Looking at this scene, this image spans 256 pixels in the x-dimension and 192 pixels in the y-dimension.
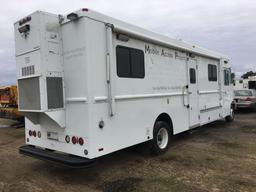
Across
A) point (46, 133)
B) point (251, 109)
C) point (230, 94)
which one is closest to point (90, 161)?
point (46, 133)

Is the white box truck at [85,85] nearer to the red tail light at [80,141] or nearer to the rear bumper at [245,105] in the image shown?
the red tail light at [80,141]

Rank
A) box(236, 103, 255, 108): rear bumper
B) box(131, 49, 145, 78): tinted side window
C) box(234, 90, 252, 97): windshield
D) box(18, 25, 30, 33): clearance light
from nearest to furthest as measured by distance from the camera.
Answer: box(18, 25, 30, 33): clearance light
box(131, 49, 145, 78): tinted side window
box(236, 103, 255, 108): rear bumper
box(234, 90, 252, 97): windshield

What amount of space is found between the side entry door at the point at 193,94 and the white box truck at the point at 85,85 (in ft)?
5.63

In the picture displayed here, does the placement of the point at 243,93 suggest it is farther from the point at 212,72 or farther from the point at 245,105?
the point at 212,72

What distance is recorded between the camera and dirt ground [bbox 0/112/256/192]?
4555 mm

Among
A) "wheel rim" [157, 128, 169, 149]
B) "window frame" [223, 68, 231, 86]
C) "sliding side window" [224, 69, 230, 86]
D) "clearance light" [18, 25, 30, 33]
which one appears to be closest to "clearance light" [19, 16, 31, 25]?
"clearance light" [18, 25, 30, 33]

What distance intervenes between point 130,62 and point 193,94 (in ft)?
10.6

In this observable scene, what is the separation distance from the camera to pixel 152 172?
523cm

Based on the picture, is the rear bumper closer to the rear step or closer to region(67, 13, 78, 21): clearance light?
the rear step

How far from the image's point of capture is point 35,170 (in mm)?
5594

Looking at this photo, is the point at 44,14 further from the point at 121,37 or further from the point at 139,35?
the point at 139,35

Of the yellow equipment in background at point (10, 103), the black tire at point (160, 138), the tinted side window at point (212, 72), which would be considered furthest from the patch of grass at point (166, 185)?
the yellow equipment in background at point (10, 103)

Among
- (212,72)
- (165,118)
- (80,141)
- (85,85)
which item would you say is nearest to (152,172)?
(80,141)

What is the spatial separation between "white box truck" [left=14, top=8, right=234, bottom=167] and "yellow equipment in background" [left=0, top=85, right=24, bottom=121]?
21.3 feet
